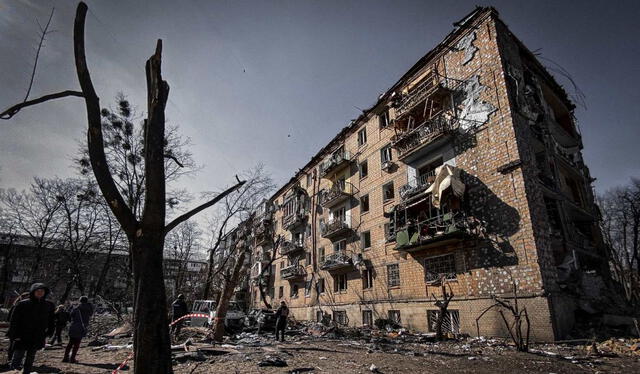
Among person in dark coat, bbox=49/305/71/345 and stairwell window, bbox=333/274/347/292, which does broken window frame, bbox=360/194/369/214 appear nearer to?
stairwell window, bbox=333/274/347/292

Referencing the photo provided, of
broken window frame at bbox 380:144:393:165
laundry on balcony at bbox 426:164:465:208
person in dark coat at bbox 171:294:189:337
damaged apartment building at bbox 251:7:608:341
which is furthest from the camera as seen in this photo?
broken window frame at bbox 380:144:393:165

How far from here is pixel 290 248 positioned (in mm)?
30906

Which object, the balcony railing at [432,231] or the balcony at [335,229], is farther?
the balcony at [335,229]

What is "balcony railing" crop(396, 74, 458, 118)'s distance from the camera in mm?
17594

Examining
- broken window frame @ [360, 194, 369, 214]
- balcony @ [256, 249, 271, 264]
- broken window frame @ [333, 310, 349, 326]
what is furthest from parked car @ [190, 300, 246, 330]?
balcony @ [256, 249, 271, 264]

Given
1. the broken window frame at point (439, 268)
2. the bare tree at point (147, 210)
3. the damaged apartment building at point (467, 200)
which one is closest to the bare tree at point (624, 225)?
the damaged apartment building at point (467, 200)

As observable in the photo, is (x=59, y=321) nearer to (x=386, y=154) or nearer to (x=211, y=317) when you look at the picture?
(x=211, y=317)

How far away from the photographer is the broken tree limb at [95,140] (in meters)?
3.77

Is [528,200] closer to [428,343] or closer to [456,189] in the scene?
[456,189]

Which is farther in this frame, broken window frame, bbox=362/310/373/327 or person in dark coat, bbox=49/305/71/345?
broken window frame, bbox=362/310/373/327

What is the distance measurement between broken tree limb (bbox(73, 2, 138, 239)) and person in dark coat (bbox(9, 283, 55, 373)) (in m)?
4.19

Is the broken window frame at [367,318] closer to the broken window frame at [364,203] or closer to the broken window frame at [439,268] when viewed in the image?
the broken window frame at [439,268]

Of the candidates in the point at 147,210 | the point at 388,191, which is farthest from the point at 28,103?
the point at 388,191

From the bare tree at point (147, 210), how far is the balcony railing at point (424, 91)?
53.6ft
